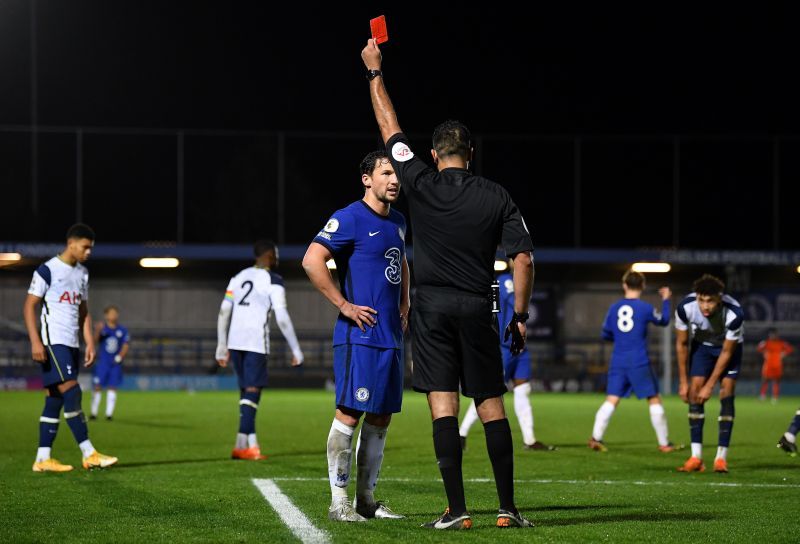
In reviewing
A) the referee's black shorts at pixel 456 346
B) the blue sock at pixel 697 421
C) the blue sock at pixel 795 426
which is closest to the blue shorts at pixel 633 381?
the blue sock at pixel 795 426

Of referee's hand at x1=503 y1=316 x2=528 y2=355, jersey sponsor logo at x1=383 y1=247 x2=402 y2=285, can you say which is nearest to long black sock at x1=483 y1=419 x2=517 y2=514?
referee's hand at x1=503 y1=316 x2=528 y2=355

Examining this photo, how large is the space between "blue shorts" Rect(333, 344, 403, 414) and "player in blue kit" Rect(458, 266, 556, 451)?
673 centimetres

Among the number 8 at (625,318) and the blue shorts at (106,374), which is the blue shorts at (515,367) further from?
the blue shorts at (106,374)

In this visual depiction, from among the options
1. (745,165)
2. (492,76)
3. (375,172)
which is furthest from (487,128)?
(375,172)

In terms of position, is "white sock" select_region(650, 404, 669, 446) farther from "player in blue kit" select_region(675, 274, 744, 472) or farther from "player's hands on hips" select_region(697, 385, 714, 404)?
"player's hands on hips" select_region(697, 385, 714, 404)

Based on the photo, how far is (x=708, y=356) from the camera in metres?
11.5

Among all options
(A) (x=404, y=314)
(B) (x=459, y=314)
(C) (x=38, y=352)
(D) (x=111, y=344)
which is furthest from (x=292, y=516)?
(D) (x=111, y=344)

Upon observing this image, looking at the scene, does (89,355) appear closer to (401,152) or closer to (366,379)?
(366,379)

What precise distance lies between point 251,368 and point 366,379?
19.1ft

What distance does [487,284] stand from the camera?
6.89 m

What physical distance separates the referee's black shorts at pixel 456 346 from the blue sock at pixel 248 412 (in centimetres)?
596

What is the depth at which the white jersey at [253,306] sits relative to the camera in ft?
42.3

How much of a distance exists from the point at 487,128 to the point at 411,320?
4705 centimetres

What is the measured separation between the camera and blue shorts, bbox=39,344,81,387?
10.9m
